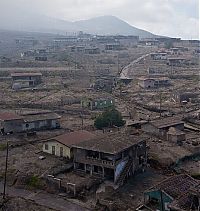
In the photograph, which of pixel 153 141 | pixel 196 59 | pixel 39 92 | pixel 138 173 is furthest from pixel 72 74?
Answer: pixel 138 173

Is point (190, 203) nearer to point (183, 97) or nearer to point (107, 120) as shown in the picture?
point (107, 120)

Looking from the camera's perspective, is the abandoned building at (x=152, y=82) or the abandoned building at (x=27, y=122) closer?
the abandoned building at (x=27, y=122)

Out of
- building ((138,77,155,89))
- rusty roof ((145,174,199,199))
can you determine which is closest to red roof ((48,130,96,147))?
rusty roof ((145,174,199,199))

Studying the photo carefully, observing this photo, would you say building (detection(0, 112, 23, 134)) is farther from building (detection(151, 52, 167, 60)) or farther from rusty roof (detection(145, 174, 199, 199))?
building (detection(151, 52, 167, 60))

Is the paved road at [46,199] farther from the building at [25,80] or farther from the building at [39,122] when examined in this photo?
the building at [25,80]

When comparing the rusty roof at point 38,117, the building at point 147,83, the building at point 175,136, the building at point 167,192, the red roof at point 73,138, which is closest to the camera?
the building at point 167,192

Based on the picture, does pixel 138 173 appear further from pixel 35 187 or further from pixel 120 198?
pixel 35 187

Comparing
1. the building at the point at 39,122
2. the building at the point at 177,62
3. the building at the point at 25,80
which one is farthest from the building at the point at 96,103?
the building at the point at 177,62
